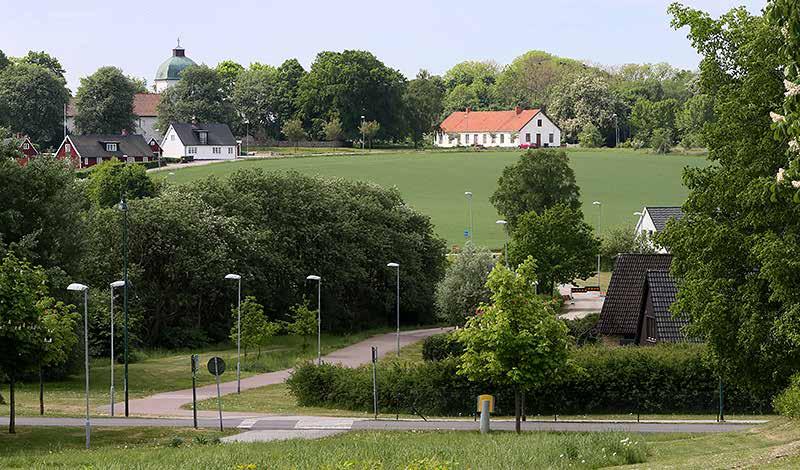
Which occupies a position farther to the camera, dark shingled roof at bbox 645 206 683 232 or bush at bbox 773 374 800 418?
dark shingled roof at bbox 645 206 683 232

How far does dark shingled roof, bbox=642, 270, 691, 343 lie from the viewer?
50562 mm

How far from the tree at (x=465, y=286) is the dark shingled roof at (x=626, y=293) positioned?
15.7 meters

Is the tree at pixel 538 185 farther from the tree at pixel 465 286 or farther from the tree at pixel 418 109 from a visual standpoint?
the tree at pixel 418 109

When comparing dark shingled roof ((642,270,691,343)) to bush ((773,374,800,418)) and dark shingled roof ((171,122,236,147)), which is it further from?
dark shingled roof ((171,122,236,147))

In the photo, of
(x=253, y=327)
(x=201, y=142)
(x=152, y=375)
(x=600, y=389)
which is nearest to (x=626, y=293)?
(x=600, y=389)

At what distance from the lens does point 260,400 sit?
4894 centimetres

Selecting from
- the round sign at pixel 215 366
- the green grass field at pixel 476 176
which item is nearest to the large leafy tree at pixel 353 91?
the green grass field at pixel 476 176

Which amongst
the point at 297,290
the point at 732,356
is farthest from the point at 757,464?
the point at 297,290

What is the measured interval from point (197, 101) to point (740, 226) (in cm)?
15761

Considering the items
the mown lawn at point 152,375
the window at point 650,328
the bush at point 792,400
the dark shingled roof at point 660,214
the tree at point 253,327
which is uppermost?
the dark shingled roof at point 660,214

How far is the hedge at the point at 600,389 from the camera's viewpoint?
43094 mm

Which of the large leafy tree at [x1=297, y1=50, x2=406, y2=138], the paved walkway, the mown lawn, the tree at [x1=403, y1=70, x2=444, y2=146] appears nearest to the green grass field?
the large leafy tree at [x1=297, y1=50, x2=406, y2=138]

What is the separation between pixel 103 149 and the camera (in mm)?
159375

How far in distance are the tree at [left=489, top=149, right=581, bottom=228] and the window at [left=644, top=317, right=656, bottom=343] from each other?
39.7 m
